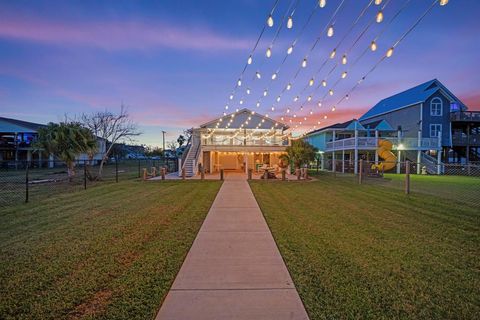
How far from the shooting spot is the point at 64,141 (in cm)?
1391

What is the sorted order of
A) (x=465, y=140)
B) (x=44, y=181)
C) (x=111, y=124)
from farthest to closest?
(x=465, y=140) → (x=111, y=124) → (x=44, y=181)

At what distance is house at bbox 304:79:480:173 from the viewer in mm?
23672

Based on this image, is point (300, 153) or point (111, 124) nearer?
point (300, 153)

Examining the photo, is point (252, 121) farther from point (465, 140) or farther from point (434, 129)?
point (465, 140)

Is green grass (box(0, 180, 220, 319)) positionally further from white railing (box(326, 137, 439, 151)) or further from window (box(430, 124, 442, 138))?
window (box(430, 124, 442, 138))

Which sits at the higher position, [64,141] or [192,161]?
[64,141]

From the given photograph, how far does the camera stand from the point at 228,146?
21.2m

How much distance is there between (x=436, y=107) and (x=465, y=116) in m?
2.85

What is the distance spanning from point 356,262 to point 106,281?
3670 mm

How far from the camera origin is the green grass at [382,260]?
2.56 m

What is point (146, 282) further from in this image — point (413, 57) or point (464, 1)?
point (413, 57)

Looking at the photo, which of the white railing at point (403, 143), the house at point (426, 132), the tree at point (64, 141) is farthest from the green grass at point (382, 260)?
the house at point (426, 132)

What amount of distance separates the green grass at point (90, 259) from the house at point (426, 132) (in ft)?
71.3

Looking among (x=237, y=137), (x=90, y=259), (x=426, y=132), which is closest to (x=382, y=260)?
(x=90, y=259)
